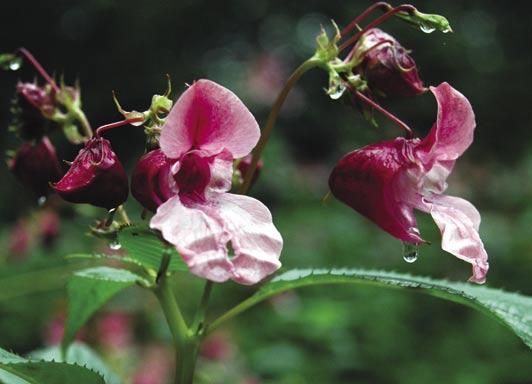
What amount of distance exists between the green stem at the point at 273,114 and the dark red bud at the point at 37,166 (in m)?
0.26

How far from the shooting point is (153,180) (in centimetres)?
73

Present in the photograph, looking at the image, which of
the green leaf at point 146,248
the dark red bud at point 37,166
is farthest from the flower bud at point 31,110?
the green leaf at point 146,248

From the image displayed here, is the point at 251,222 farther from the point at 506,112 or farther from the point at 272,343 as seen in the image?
the point at 506,112

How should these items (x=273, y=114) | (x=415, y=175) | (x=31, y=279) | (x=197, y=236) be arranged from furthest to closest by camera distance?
(x=31, y=279)
(x=273, y=114)
(x=415, y=175)
(x=197, y=236)

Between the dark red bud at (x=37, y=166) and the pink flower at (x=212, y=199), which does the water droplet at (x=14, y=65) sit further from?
the pink flower at (x=212, y=199)

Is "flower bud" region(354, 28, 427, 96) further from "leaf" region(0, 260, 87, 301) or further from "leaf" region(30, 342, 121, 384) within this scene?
"leaf" region(0, 260, 87, 301)

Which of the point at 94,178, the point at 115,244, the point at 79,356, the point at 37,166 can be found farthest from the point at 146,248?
the point at 79,356

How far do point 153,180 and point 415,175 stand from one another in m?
0.26

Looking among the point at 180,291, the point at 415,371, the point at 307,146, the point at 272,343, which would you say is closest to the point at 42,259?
the point at 180,291

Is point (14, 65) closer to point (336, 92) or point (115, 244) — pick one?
point (115, 244)

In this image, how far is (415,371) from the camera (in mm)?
2680

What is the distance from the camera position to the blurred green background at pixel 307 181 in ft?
8.67

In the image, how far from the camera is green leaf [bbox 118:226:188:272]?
779 mm

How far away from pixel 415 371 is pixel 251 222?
2.14 metres
